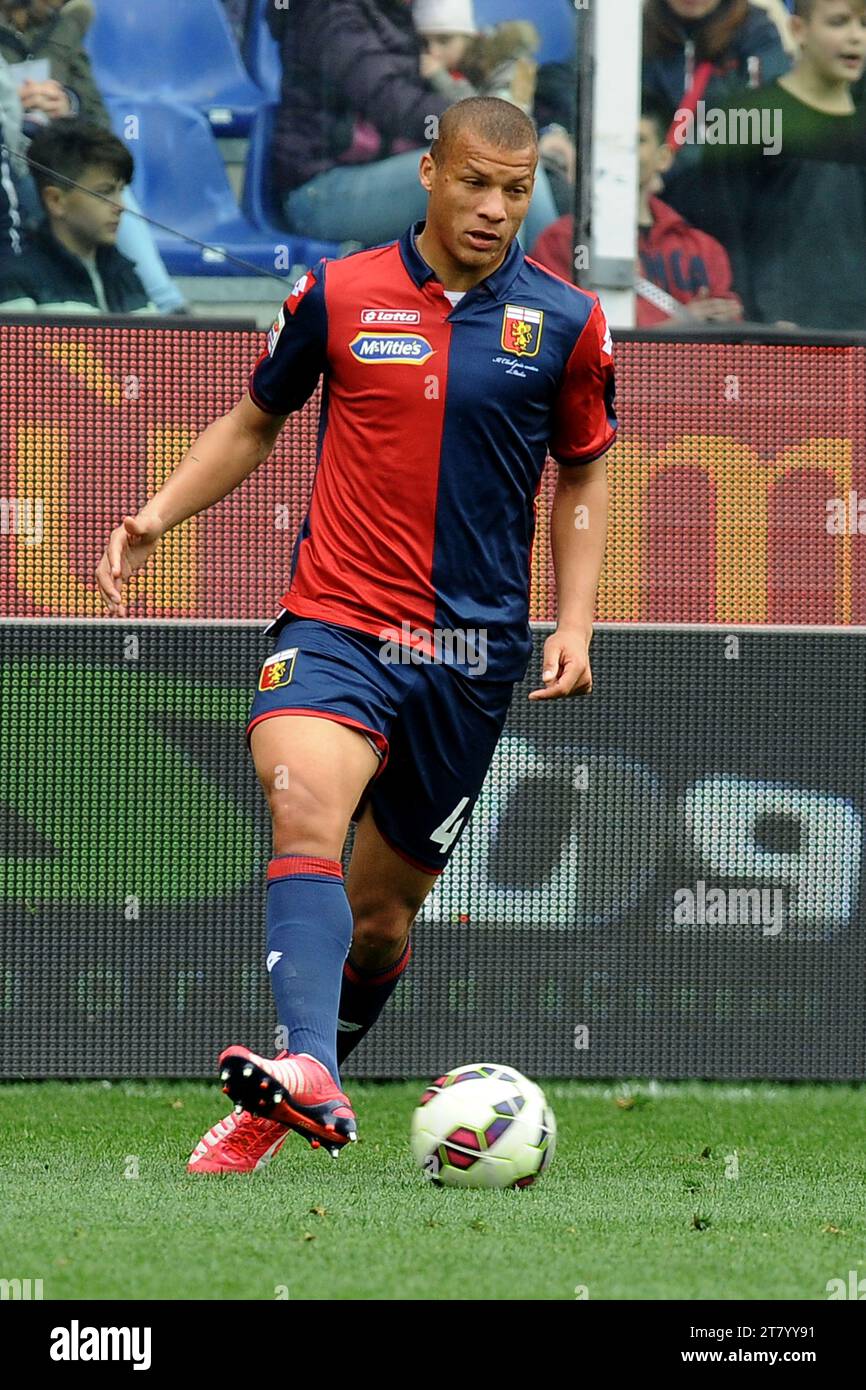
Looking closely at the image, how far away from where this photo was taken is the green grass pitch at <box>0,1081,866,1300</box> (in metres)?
3.28

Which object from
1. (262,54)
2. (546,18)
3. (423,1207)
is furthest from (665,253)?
(423,1207)

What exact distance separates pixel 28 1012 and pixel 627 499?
2.25 metres

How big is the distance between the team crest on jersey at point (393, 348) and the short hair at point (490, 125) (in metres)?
0.37

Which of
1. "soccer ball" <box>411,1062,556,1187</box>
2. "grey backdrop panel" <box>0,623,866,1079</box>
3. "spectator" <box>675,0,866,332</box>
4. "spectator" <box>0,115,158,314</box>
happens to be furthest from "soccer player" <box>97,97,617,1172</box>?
"spectator" <box>675,0,866,332</box>

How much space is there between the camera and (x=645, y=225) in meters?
10.2

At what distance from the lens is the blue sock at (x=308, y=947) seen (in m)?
4.03

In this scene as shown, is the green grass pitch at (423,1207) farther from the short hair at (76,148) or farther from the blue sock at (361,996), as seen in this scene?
the short hair at (76,148)

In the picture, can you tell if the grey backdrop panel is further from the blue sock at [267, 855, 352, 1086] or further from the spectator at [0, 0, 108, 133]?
the spectator at [0, 0, 108, 133]

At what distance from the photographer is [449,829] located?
4570 millimetres

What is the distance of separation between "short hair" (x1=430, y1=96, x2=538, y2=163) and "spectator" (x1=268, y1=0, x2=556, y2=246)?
5.88m

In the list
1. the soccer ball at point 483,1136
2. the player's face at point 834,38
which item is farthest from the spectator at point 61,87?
the soccer ball at point 483,1136

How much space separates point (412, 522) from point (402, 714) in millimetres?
387

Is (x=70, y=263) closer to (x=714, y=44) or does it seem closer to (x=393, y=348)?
(x=714, y=44)
